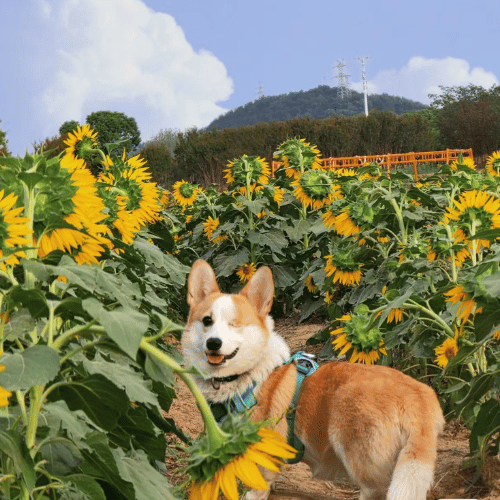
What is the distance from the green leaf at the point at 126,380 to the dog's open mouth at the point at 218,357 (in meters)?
1.46

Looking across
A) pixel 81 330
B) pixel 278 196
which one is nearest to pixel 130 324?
pixel 81 330

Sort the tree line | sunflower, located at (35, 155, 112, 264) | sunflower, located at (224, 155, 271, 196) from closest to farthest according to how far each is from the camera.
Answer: sunflower, located at (35, 155, 112, 264)
sunflower, located at (224, 155, 271, 196)
the tree line

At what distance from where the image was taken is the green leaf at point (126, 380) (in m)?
1.72

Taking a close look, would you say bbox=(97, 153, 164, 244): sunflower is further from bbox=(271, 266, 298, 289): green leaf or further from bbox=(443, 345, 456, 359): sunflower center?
bbox=(271, 266, 298, 289): green leaf

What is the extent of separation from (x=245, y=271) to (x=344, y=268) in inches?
113

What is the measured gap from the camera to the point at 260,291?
A: 3586 millimetres

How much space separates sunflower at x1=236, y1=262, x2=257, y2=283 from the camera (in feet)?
25.5

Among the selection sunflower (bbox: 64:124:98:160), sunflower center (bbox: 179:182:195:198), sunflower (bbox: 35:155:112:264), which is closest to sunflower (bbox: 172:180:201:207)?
sunflower center (bbox: 179:182:195:198)

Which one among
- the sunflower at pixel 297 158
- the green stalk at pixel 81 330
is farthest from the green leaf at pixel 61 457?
the sunflower at pixel 297 158

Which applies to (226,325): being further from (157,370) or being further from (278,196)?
(278,196)

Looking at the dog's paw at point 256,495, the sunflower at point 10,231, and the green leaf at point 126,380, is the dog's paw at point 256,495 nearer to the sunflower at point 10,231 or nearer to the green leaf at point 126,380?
the green leaf at point 126,380

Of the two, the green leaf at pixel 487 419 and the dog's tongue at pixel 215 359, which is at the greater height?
the dog's tongue at pixel 215 359

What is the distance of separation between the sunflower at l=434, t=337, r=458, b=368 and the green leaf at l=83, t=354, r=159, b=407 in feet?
7.35

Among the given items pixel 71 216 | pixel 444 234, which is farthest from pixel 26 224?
pixel 444 234
